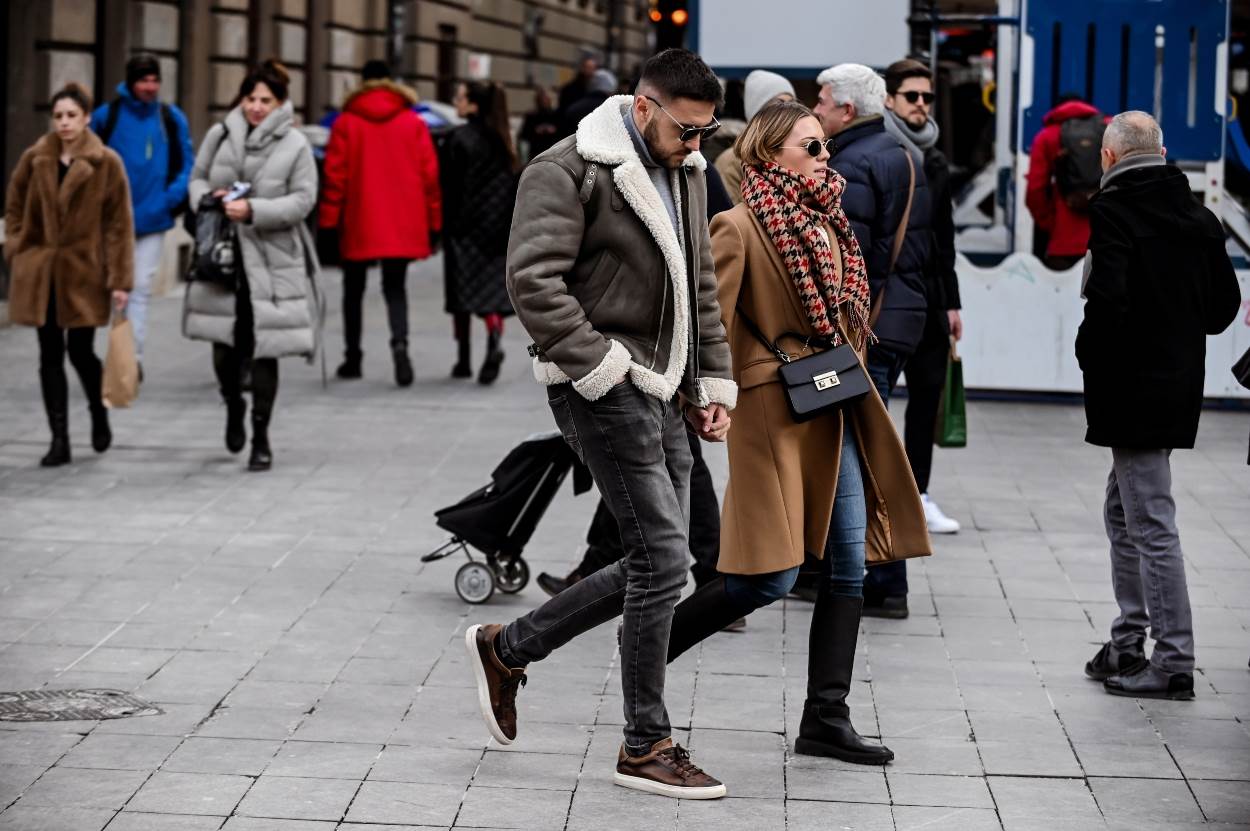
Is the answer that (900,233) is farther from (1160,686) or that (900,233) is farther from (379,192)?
(379,192)

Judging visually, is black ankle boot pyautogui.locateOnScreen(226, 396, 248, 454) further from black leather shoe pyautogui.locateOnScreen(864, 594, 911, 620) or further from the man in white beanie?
black leather shoe pyautogui.locateOnScreen(864, 594, 911, 620)

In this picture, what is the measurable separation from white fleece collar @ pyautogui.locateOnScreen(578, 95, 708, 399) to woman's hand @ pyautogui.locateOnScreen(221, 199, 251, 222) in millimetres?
4488

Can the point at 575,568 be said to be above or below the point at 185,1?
below

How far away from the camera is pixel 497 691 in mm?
5223

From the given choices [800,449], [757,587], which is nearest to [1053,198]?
[800,449]

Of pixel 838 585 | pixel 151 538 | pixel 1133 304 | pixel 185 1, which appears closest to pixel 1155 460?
pixel 1133 304

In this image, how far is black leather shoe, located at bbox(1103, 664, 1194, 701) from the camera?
19.4ft

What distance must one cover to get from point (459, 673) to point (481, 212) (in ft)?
23.2

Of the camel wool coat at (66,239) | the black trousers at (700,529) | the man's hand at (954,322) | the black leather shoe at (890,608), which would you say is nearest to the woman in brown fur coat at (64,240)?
the camel wool coat at (66,239)

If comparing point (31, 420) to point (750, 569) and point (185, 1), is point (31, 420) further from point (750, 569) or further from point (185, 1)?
point (185, 1)

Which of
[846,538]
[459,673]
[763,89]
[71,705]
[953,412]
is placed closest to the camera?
[846,538]

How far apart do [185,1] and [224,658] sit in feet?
44.7

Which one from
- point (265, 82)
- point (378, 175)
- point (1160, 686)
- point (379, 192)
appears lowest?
point (1160, 686)

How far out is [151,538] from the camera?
798 centimetres
